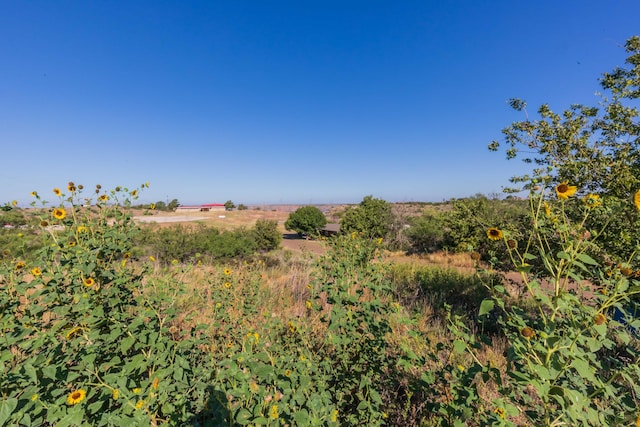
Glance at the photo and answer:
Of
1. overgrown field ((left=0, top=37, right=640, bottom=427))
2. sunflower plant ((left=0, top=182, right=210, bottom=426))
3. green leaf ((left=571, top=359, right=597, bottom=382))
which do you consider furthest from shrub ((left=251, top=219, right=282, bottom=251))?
green leaf ((left=571, top=359, right=597, bottom=382))

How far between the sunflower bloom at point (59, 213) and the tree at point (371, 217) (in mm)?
11617

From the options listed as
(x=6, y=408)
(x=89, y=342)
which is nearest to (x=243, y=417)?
(x=6, y=408)

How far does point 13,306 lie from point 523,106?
19.4ft

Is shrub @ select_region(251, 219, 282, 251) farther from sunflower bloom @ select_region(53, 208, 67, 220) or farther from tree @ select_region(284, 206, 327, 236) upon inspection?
tree @ select_region(284, 206, 327, 236)

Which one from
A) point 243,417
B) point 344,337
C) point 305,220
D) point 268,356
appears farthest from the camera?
point 305,220

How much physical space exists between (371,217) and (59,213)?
555 inches

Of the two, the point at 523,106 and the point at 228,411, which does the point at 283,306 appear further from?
the point at 523,106

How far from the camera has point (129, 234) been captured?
6.84ft

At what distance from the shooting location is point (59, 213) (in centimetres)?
206

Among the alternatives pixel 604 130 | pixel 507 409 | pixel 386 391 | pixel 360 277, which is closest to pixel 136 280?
pixel 360 277

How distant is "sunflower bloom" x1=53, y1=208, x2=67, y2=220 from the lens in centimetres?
200

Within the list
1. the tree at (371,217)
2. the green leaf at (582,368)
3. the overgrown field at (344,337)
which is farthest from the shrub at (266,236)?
the green leaf at (582,368)

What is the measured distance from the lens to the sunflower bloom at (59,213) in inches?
78.8

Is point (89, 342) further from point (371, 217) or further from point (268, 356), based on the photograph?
point (371, 217)
